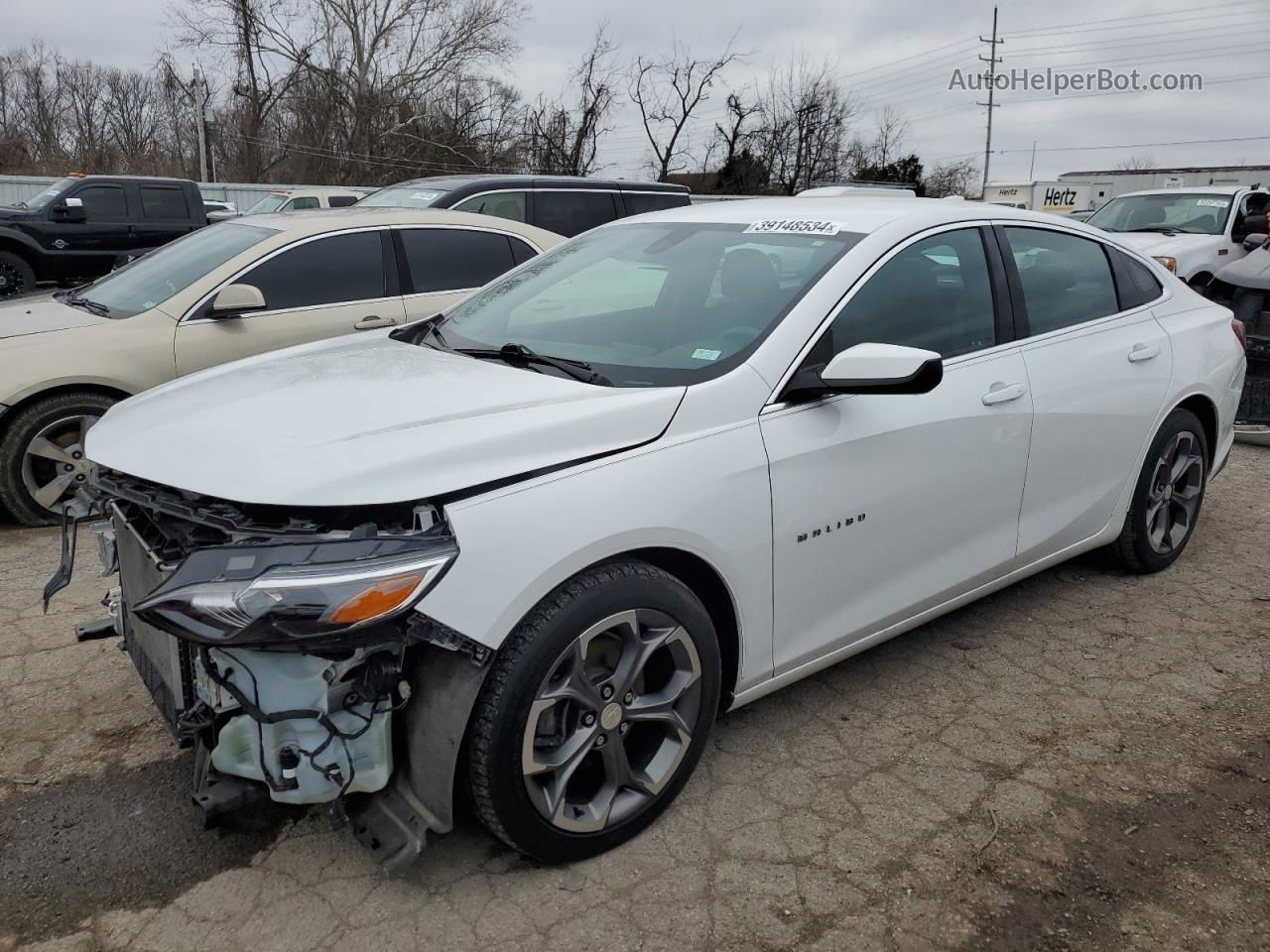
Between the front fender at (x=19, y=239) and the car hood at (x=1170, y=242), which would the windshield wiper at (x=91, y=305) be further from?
the car hood at (x=1170, y=242)

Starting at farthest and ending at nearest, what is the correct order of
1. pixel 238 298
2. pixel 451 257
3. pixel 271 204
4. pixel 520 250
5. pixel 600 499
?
pixel 271 204 < pixel 520 250 < pixel 451 257 < pixel 238 298 < pixel 600 499

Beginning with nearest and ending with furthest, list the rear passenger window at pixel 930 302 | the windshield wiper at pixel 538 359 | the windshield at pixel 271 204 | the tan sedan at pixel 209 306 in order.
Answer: the windshield wiper at pixel 538 359 < the rear passenger window at pixel 930 302 < the tan sedan at pixel 209 306 < the windshield at pixel 271 204

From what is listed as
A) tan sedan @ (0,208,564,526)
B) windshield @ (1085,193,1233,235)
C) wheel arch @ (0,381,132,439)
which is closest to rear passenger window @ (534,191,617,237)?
tan sedan @ (0,208,564,526)

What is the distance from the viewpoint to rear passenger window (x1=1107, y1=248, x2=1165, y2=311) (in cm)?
407

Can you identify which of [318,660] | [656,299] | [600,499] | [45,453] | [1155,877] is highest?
[656,299]

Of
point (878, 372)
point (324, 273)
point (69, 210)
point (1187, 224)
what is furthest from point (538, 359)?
point (69, 210)

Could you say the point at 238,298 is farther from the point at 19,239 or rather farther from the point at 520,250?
the point at 19,239

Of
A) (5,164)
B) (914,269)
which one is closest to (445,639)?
A: (914,269)

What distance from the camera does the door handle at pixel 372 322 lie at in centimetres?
569

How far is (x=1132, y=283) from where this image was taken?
4137 millimetres

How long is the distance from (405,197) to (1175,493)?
6974mm

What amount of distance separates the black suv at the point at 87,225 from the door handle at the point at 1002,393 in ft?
38.2

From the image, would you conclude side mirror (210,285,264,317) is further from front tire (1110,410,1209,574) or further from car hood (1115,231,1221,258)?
car hood (1115,231,1221,258)

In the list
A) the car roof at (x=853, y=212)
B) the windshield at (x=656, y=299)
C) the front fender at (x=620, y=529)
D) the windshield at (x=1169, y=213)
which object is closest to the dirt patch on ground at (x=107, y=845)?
the front fender at (x=620, y=529)
